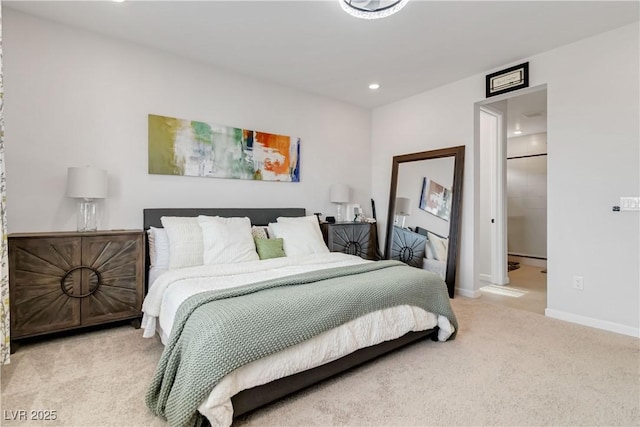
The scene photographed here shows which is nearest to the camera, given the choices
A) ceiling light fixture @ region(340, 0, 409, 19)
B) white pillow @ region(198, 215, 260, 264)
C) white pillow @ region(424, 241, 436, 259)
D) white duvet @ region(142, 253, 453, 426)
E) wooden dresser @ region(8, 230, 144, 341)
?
→ white duvet @ region(142, 253, 453, 426)

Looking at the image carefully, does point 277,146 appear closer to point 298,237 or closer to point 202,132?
point 202,132

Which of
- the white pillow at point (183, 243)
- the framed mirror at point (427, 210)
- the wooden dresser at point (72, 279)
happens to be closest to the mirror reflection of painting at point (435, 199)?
the framed mirror at point (427, 210)

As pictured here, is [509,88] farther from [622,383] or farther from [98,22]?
[98,22]

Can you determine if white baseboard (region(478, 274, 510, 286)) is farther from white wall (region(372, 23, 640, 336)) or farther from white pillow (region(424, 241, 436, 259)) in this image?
white wall (region(372, 23, 640, 336))

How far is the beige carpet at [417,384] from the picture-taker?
1.68 meters

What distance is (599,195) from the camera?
294cm

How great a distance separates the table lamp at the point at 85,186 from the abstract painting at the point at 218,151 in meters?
0.53

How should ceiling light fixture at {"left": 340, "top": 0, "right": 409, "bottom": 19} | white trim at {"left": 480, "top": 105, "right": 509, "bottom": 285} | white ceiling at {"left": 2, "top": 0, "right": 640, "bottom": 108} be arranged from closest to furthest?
1. ceiling light fixture at {"left": 340, "top": 0, "right": 409, "bottom": 19}
2. white ceiling at {"left": 2, "top": 0, "right": 640, "bottom": 108}
3. white trim at {"left": 480, "top": 105, "right": 509, "bottom": 285}

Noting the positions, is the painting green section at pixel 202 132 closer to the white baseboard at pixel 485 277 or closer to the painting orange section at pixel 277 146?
the painting orange section at pixel 277 146

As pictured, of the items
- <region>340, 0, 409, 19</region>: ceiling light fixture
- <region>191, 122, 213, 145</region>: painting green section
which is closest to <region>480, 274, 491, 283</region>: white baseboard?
<region>340, 0, 409, 19</region>: ceiling light fixture

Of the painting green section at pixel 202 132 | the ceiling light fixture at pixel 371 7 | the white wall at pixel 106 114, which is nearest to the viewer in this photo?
the ceiling light fixture at pixel 371 7

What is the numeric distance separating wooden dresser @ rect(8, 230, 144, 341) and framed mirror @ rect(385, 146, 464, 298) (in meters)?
3.22

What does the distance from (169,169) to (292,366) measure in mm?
2490

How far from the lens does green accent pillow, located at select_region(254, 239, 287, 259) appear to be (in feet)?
10.2
